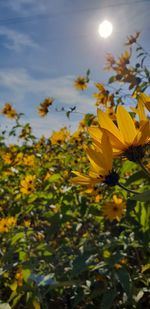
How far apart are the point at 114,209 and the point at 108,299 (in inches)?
33.8

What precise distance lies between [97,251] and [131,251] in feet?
2.40

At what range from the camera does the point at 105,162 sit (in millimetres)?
629

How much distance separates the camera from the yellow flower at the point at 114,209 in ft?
7.30

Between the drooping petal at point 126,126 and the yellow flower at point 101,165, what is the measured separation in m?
0.05

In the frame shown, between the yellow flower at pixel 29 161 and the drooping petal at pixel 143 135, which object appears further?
the yellow flower at pixel 29 161

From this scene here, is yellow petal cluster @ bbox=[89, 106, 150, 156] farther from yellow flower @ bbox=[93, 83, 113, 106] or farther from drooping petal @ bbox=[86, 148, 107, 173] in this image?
yellow flower @ bbox=[93, 83, 113, 106]

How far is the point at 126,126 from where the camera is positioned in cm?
64

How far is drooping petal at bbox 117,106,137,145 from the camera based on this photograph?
64 cm

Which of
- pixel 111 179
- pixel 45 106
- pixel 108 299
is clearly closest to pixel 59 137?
pixel 45 106

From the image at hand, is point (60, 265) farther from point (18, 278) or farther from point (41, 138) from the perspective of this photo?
point (41, 138)

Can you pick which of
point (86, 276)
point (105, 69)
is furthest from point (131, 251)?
point (105, 69)

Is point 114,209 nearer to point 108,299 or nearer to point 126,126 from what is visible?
point 108,299

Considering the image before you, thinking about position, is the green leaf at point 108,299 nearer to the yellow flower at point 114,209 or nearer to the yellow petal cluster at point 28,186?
the yellow flower at point 114,209

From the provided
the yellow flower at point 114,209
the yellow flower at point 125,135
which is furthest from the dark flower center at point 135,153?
the yellow flower at point 114,209
